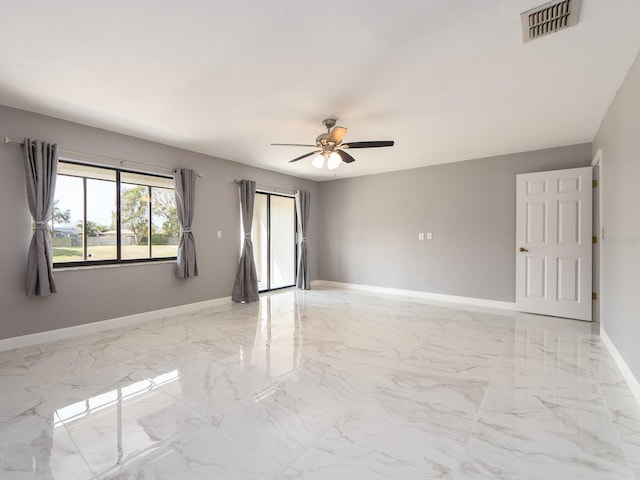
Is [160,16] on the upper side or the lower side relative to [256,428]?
upper

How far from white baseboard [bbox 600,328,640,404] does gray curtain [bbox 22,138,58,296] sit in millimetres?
5247

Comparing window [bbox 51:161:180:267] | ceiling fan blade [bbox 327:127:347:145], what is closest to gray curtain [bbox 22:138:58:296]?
window [bbox 51:161:180:267]

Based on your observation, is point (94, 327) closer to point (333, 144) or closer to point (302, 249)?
point (333, 144)

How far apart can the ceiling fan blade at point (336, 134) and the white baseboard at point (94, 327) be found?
10.6 feet

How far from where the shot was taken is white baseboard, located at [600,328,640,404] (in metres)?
2.17

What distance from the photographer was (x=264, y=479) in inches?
56.6

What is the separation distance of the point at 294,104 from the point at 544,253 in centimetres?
403

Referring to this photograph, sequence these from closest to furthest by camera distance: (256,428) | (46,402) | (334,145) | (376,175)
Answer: (256,428) < (46,402) < (334,145) < (376,175)

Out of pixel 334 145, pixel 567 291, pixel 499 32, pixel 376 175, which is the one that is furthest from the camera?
pixel 376 175

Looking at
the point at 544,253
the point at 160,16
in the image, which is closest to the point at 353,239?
the point at 544,253

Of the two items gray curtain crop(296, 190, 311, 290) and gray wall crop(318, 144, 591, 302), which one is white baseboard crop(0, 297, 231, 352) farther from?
gray wall crop(318, 144, 591, 302)

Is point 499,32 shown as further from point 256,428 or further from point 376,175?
point 376,175

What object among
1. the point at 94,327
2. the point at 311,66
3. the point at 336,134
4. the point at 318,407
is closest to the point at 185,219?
the point at 94,327

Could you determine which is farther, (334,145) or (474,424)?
(334,145)
